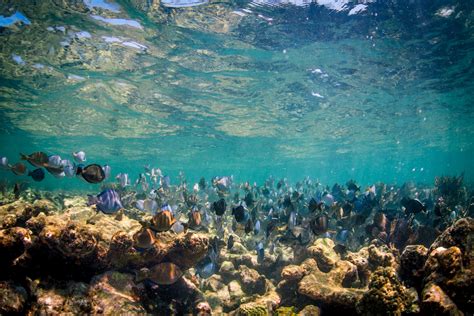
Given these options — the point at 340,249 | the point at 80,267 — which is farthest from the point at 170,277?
the point at 340,249

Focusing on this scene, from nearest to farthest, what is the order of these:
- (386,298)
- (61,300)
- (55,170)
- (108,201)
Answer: (386,298) < (61,300) < (108,201) < (55,170)

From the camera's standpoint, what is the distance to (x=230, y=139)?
36.7 metres

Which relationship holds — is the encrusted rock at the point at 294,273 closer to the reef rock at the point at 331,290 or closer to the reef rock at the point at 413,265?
the reef rock at the point at 331,290

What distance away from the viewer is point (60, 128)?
32.1 metres

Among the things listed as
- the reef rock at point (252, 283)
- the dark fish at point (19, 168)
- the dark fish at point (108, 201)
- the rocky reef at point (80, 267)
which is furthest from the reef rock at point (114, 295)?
the dark fish at point (19, 168)

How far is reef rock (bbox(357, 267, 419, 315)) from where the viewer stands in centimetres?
390

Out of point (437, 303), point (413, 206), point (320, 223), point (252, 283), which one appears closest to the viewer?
point (437, 303)

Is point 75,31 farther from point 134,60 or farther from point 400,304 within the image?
point 400,304

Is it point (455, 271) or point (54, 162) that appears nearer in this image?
point (455, 271)

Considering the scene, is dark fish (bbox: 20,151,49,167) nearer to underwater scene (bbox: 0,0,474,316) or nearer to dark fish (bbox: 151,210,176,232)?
underwater scene (bbox: 0,0,474,316)

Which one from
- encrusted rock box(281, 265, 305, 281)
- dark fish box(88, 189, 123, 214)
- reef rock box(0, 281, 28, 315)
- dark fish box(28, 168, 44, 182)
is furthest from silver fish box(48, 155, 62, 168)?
encrusted rock box(281, 265, 305, 281)

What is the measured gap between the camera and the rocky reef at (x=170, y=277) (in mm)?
4035

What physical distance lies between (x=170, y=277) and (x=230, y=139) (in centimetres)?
3156

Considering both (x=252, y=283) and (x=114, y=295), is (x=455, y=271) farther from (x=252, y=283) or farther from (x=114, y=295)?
(x=114, y=295)
